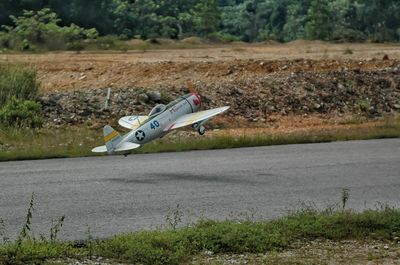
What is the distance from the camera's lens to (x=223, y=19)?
90.6 metres

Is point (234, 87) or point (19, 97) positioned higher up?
point (19, 97)

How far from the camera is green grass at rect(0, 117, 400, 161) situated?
20078 millimetres

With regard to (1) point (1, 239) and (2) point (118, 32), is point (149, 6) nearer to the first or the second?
(2) point (118, 32)

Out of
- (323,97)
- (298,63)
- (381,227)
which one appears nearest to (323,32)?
(298,63)

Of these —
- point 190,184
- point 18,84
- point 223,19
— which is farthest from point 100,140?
point 223,19

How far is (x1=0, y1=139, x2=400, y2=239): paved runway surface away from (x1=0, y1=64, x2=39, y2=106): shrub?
8081 mm

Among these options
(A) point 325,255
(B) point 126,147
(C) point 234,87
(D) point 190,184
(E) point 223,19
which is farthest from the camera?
(E) point 223,19

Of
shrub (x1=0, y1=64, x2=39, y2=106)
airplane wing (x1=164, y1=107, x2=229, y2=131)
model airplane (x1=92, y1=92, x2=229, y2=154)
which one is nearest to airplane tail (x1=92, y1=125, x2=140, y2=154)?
model airplane (x1=92, y1=92, x2=229, y2=154)

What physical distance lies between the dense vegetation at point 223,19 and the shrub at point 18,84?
26.9m

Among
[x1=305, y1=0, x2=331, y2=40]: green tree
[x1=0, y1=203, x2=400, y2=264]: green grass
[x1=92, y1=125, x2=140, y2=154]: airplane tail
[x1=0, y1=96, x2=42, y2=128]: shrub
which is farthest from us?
[x1=305, y1=0, x2=331, y2=40]: green tree

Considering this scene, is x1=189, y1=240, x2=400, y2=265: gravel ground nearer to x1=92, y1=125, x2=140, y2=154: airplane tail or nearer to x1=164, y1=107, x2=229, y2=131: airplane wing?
x1=92, y1=125, x2=140, y2=154: airplane tail

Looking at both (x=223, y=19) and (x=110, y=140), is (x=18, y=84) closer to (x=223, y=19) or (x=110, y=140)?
(x=110, y=140)

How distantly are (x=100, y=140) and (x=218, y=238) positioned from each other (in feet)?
40.1

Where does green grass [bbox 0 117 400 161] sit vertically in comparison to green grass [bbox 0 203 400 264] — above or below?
below
